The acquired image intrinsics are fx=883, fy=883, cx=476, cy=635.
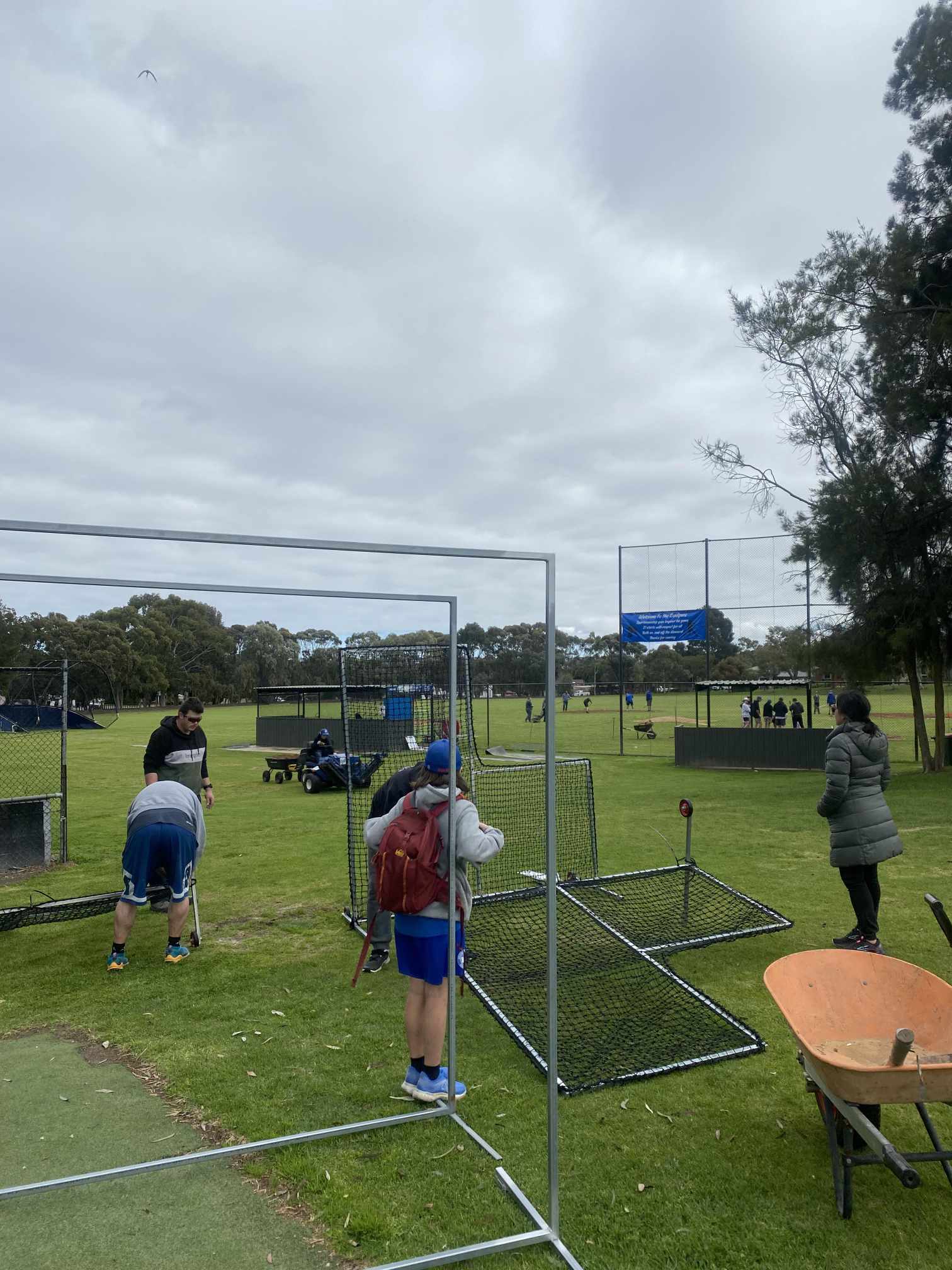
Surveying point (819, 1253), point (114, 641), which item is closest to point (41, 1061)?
point (114, 641)

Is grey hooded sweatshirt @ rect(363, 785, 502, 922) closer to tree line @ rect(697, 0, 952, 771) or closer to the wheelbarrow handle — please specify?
the wheelbarrow handle

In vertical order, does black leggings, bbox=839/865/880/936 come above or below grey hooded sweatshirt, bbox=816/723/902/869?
below

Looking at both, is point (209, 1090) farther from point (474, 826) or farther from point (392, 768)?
point (392, 768)

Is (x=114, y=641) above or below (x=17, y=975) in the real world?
above

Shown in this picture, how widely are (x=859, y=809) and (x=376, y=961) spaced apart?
3225 millimetres

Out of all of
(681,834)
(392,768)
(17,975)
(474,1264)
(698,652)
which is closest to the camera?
(474,1264)

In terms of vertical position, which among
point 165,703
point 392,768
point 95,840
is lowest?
point 95,840

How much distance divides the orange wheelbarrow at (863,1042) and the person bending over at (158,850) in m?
3.75

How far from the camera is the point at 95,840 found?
10977 millimetres

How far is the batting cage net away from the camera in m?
4.44

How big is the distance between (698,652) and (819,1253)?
21357mm

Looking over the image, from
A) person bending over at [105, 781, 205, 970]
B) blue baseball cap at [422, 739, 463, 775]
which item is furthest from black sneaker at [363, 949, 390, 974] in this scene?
blue baseball cap at [422, 739, 463, 775]

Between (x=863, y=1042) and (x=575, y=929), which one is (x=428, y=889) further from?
(x=575, y=929)

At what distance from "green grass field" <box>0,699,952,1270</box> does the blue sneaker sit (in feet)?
0.23
